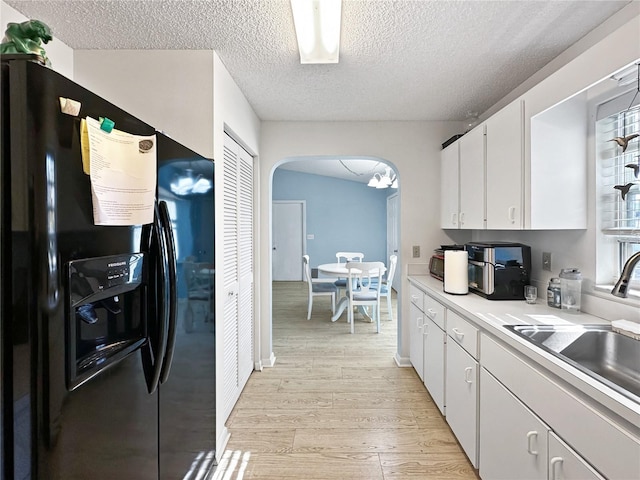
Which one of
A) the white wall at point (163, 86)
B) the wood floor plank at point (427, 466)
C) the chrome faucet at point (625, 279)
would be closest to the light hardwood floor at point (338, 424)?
the wood floor plank at point (427, 466)

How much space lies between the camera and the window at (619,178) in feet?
5.24

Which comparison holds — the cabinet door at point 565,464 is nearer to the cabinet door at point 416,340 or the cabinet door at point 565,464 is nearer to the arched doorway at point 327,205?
the cabinet door at point 416,340

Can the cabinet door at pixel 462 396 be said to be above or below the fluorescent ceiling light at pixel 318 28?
below

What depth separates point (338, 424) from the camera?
7.42 ft

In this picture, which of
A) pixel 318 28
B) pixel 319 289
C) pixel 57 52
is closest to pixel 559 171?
pixel 318 28

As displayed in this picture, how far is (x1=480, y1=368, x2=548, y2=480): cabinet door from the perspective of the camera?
121 centimetres

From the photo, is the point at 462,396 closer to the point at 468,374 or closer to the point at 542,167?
the point at 468,374

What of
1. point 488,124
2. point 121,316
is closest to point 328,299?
point 488,124

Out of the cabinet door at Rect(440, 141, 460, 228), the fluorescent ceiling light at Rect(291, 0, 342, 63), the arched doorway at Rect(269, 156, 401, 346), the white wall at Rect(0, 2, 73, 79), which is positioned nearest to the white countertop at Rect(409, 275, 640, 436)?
the cabinet door at Rect(440, 141, 460, 228)

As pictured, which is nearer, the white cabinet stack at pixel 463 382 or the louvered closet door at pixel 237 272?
Result: the white cabinet stack at pixel 463 382

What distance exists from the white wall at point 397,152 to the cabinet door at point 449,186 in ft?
0.31

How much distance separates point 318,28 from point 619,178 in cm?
167

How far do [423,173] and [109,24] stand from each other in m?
2.57

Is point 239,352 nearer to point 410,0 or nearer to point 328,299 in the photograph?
point 410,0
